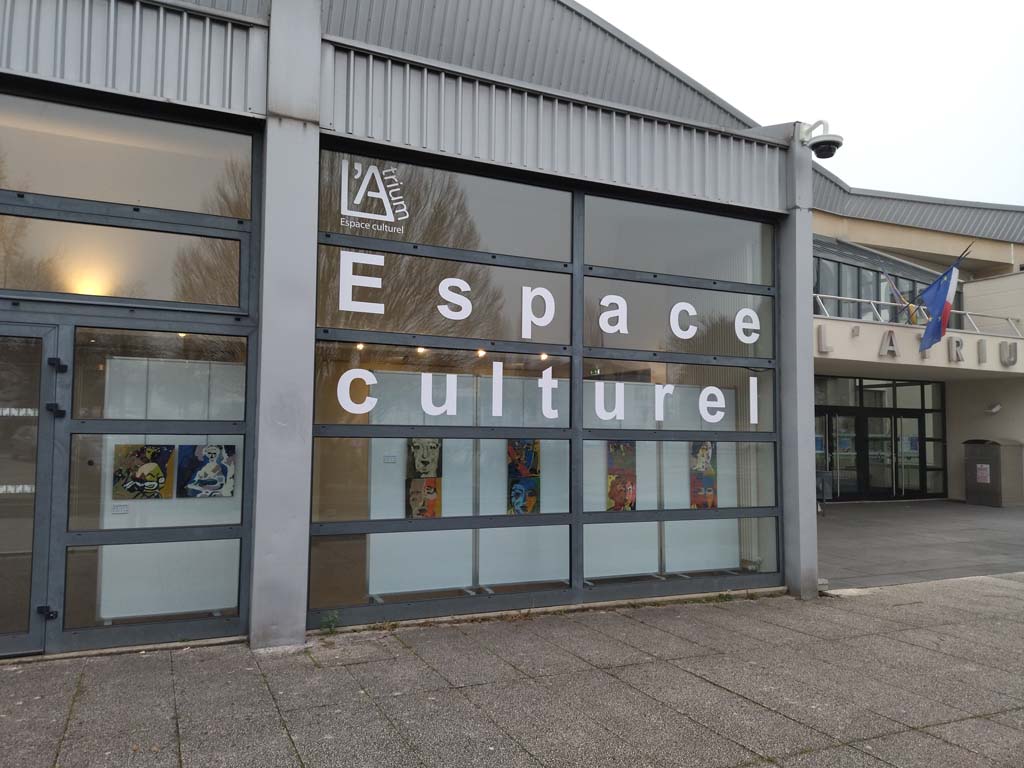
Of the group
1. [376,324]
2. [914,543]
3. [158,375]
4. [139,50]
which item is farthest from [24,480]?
[914,543]

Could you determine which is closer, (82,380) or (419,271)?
(82,380)

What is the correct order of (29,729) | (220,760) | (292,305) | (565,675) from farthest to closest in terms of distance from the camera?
(292,305)
(565,675)
(29,729)
(220,760)

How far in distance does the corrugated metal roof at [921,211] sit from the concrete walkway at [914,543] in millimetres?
9458

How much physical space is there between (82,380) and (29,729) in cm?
261

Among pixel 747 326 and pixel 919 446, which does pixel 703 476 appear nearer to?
pixel 747 326

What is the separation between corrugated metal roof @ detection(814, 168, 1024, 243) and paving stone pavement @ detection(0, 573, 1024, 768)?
61.4 ft

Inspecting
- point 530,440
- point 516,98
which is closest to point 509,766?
point 530,440

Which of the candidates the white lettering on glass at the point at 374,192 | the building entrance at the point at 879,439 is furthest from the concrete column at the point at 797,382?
the building entrance at the point at 879,439

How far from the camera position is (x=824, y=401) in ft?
70.3

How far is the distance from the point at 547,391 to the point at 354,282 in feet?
7.28

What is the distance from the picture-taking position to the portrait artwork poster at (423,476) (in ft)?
22.9

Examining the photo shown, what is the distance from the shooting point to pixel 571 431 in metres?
7.66

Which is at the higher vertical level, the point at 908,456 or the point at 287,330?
the point at 287,330

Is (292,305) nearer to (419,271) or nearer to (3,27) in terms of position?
(419,271)
